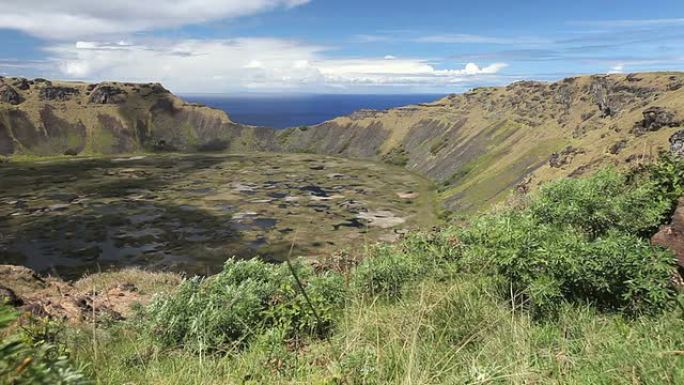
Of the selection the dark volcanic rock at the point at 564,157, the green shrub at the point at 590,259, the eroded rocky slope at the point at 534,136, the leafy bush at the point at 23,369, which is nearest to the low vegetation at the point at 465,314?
the green shrub at the point at 590,259

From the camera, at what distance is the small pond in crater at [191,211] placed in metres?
76.2

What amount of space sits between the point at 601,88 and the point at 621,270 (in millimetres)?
164018

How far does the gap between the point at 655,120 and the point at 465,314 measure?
91996mm

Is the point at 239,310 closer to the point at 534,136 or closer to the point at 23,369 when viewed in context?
the point at 23,369

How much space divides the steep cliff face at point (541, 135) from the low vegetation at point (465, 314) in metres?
48.0

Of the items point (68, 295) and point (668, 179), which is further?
point (68, 295)

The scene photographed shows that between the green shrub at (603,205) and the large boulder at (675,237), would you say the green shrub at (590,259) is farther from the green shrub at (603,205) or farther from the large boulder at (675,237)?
the large boulder at (675,237)

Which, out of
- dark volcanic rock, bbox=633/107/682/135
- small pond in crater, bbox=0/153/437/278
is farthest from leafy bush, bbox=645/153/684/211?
dark volcanic rock, bbox=633/107/682/135

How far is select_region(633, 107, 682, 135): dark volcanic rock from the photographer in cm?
7769

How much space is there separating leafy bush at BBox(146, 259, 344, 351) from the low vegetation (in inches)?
1.8

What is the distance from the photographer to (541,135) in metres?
123

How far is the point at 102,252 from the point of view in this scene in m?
77.3

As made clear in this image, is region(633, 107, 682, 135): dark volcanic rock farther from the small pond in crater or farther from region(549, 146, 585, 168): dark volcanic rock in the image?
the small pond in crater

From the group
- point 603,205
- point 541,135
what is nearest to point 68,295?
point 603,205
